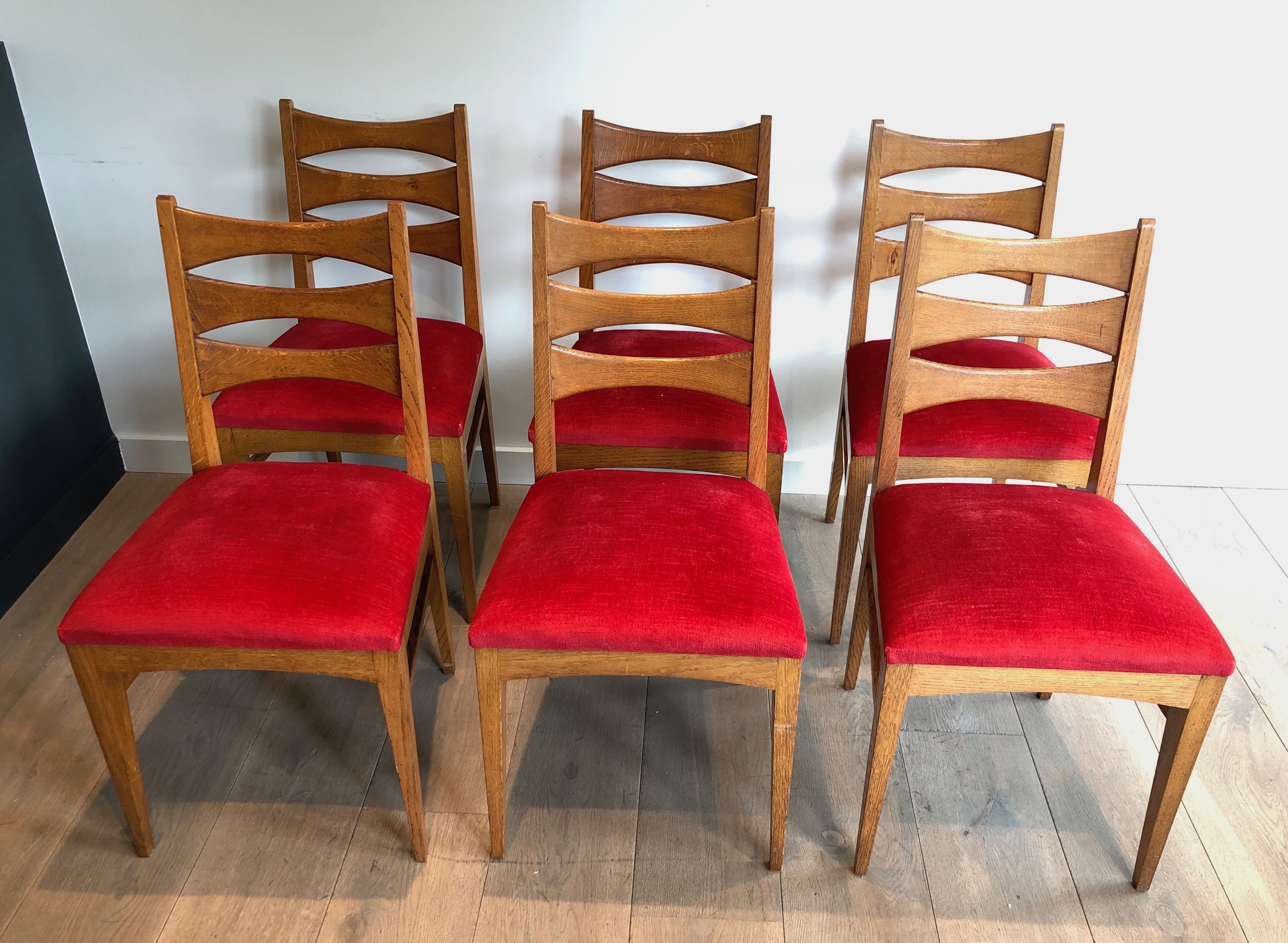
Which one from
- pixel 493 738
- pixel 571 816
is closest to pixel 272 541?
pixel 493 738

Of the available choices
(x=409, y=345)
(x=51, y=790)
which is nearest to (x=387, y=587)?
(x=409, y=345)

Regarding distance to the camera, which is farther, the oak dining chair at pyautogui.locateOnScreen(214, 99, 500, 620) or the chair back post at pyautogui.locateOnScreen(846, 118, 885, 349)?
the chair back post at pyautogui.locateOnScreen(846, 118, 885, 349)

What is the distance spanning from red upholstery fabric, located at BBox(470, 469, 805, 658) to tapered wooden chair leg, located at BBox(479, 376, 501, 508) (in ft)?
2.40

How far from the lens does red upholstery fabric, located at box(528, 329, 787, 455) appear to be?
1747mm

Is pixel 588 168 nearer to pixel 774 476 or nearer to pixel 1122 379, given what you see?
pixel 774 476

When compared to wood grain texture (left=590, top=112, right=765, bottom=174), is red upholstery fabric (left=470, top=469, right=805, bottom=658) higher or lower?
lower

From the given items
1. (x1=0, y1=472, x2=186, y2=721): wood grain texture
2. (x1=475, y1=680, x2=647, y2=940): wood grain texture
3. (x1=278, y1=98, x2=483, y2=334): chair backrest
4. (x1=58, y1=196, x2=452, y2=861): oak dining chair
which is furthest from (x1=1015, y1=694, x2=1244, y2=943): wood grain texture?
(x1=0, y1=472, x2=186, y2=721): wood grain texture

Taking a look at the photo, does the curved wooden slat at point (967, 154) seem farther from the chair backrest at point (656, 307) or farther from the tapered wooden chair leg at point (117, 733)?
the tapered wooden chair leg at point (117, 733)

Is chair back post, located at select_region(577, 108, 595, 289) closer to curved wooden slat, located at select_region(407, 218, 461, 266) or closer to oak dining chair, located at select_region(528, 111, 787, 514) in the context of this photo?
oak dining chair, located at select_region(528, 111, 787, 514)

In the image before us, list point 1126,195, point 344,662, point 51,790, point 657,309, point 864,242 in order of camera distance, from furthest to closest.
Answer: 1. point 1126,195
2. point 864,242
3. point 51,790
4. point 657,309
5. point 344,662

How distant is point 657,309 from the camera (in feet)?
4.95

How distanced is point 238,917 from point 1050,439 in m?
1.51

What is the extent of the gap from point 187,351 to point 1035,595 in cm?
133

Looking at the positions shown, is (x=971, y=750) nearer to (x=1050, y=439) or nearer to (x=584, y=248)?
(x=1050, y=439)
